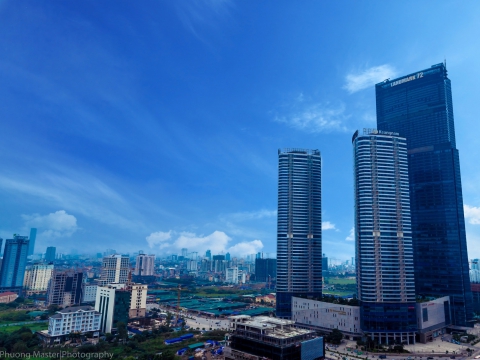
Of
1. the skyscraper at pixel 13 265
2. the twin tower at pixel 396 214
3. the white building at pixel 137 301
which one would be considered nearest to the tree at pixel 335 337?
the twin tower at pixel 396 214

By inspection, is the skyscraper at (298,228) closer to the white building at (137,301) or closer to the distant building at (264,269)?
the white building at (137,301)

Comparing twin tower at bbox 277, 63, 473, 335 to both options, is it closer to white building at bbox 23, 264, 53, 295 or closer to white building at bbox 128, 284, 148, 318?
white building at bbox 128, 284, 148, 318

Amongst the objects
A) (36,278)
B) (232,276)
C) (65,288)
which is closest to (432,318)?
(65,288)

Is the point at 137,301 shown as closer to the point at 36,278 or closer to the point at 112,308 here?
the point at 112,308

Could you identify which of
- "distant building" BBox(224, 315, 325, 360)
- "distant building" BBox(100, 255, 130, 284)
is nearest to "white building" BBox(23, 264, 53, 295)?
"distant building" BBox(100, 255, 130, 284)

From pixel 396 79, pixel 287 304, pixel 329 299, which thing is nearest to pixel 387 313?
pixel 329 299

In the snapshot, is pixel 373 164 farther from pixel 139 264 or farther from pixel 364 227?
pixel 139 264
